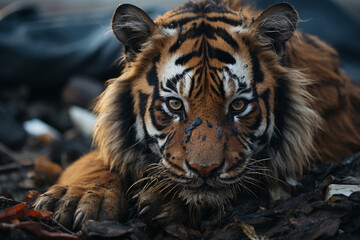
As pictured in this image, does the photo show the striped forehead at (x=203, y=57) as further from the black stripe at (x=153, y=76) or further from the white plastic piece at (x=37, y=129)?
the white plastic piece at (x=37, y=129)

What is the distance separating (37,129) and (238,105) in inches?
139

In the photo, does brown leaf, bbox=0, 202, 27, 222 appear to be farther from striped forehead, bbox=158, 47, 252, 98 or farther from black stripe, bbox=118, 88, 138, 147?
striped forehead, bbox=158, 47, 252, 98

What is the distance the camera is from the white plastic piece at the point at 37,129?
4.77 meters

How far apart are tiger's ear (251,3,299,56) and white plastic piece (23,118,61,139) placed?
3376mm

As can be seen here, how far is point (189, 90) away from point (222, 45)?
0.36m

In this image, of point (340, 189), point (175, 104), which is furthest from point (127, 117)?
point (340, 189)

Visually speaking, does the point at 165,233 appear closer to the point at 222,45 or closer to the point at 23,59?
the point at 222,45

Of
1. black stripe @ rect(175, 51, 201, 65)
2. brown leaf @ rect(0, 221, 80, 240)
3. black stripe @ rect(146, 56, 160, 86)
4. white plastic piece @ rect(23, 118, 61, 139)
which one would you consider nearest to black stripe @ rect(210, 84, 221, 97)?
black stripe @ rect(175, 51, 201, 65)

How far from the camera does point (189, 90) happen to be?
203 cm

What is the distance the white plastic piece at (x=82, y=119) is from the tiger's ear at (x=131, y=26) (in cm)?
255

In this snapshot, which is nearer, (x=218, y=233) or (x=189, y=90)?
(x=218, y=233)

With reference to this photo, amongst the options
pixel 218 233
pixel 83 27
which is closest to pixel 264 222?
pixel 218 233

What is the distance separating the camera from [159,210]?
1999 millimetres

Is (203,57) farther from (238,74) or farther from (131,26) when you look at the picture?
(131,26)
